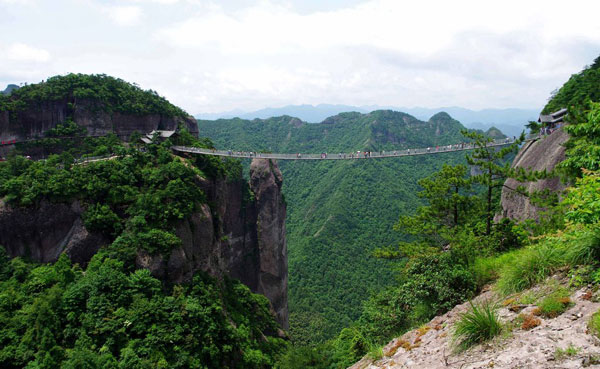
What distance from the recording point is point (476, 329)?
5461 mm

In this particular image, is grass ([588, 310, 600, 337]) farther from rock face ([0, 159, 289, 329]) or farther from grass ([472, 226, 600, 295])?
rock face ([0, 159, 289, 329])

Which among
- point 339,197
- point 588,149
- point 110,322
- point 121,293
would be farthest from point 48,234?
point 339,197

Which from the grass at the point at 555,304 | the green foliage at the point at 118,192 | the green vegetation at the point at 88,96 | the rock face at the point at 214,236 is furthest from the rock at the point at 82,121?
the grass at the point at 555,304

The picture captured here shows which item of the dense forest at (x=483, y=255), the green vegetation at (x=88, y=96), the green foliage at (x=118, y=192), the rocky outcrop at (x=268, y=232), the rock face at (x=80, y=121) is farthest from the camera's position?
the rocky outcrop at (x=268, y=232)

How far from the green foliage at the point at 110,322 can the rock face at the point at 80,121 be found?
15.8m

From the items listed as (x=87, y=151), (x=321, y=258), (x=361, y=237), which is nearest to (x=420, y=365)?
(x=87, y=151)

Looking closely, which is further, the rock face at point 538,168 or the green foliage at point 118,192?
the green foliage at point 118,192

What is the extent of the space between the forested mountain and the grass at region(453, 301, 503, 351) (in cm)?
888

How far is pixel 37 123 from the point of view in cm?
3061

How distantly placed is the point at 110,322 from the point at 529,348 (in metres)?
16.9

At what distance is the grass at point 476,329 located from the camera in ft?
17.6

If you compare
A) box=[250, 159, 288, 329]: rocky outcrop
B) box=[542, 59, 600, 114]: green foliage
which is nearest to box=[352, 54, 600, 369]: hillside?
box=[542, 59, 600, 114]: green foliage

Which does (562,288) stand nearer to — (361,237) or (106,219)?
(106,219)

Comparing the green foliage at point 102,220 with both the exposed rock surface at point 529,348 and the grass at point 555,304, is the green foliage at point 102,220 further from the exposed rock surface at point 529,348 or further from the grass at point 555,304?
the grass at point 555,304
